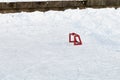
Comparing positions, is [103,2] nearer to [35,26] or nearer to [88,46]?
[35,26]

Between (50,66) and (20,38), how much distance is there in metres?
2.10

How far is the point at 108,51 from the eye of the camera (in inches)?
241

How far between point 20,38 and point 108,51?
2.11m

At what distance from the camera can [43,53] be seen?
19.8 ft

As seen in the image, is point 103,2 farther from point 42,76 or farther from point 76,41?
point 42,76

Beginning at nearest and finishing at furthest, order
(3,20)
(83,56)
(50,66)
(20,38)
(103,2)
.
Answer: (50,66)
(83,56)
(20,38)
(3,20)
(103,2)

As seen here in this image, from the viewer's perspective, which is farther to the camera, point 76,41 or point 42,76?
point 76,41

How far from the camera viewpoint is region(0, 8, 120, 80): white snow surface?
4921 mm

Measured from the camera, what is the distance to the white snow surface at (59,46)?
4921mm

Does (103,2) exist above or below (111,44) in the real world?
above

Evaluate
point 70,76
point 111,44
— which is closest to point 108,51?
point 111,44

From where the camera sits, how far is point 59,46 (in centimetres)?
654

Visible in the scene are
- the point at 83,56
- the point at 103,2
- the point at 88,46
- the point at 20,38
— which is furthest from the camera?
the point at 103,2

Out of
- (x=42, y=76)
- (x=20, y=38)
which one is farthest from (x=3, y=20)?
(x=42, y=76)
